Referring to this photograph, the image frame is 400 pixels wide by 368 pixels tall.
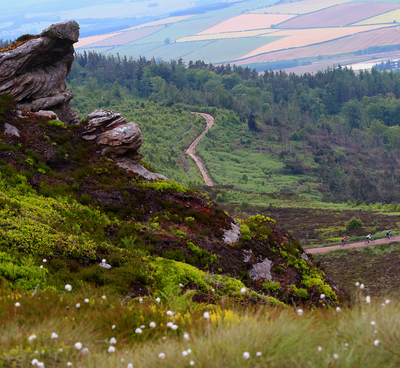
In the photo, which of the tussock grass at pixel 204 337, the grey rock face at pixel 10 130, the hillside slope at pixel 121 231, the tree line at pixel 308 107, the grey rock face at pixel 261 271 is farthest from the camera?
the tree line at pixel 308 107

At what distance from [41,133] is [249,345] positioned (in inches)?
609

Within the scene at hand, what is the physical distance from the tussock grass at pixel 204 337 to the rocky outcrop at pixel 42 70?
637 inches

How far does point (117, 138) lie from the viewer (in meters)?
19.2

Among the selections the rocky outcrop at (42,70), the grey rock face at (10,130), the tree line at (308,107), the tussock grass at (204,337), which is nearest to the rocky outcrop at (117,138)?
the grey rock face at (10,130)

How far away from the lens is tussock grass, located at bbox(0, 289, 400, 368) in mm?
5473

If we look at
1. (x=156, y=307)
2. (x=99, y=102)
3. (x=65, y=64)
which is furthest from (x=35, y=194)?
(x=99, y=102)

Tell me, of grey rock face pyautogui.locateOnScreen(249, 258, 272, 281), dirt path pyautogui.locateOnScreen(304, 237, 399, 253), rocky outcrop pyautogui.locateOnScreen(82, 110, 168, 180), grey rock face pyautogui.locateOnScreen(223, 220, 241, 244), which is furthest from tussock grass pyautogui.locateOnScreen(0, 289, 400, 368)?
dirt path pyautogui.locateOnScreen(304, 237, 399, 253)

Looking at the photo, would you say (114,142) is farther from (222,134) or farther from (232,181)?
(222,134)

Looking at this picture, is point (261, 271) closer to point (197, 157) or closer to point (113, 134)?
point (113, 134)

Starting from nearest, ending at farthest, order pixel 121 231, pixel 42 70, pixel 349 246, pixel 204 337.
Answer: pixel 204 337 < pixel 121 231 < pixel 42 70 < pixel 349 246

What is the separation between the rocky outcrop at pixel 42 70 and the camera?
20.7 meters

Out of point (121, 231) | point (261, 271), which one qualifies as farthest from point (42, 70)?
point (261, 271)

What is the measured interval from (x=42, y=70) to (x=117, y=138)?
24.1 feet

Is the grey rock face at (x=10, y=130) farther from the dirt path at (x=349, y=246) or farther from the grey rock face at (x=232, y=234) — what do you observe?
the dirt path at (x=349, y=246)
